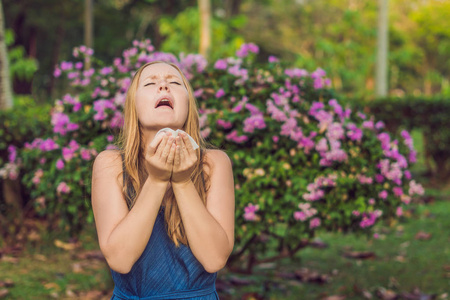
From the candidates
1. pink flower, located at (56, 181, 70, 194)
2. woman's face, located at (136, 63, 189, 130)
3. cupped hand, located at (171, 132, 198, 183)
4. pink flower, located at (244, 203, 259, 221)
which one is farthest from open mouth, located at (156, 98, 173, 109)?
pink flower, located at (56, 181, 70, 194)

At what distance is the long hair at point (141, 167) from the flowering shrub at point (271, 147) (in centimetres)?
134

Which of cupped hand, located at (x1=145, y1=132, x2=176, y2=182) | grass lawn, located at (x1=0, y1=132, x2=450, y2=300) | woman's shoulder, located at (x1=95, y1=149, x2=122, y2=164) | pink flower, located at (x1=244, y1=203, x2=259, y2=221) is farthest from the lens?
grass lawn, located at (x1=0, y1=132, x2=450, y2=300)

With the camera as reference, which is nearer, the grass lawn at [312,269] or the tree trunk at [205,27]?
the grass lawn at [312,269]

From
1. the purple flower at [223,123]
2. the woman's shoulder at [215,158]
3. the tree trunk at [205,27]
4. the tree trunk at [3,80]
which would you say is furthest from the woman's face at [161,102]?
the tree trunk at [205,27]

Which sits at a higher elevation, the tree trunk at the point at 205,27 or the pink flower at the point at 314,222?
the tree trunk at the point at 205,27

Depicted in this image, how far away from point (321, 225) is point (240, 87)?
1.09 m

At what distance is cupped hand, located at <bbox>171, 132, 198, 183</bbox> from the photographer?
1.54 m

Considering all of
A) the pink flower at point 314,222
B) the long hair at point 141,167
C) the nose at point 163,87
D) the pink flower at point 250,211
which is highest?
the nose at point 163,87

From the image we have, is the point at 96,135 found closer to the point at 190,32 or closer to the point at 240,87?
the point at 240,87

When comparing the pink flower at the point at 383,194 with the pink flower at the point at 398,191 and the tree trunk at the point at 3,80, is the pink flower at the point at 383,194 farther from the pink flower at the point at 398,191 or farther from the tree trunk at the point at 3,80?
the tree trunk at the point at 3,80

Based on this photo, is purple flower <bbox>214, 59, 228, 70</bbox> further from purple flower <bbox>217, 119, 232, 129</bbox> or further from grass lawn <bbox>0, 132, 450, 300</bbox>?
grass lawn <bbox>0, 132, 450, 300</bbox>

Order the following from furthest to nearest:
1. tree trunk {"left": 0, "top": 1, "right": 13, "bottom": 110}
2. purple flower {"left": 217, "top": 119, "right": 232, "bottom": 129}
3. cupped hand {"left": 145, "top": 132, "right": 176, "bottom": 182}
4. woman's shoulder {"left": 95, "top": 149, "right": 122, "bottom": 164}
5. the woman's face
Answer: tree trunk {"left": 0, "top": 1, "right": 13, "bottom": 110} < purple flower {"left": 217, "top": 119, "right": 232, "bottom": 129} < woman's shoulder {"left": 95, "top": 149, "right": 122, "bottom": 164} < the woman's face < cupped hand {"left": 145, "top": 132, "right": 176, "bottom": 182}

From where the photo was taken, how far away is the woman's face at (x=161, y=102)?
1717mm

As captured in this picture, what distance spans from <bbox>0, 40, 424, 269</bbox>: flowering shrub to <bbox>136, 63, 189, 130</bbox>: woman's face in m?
1.46
